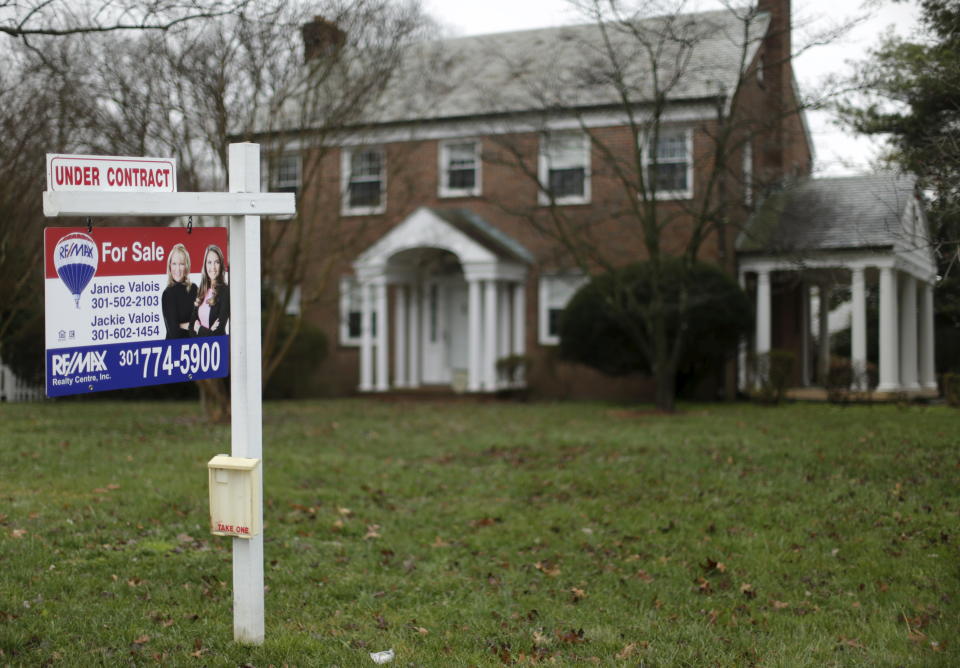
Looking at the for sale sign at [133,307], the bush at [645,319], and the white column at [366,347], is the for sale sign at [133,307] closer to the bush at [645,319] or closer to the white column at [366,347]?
the bush at [645,319]

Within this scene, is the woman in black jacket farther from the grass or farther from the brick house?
the brick house

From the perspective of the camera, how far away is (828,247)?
17875mm

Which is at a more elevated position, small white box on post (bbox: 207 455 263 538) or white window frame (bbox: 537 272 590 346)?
white window frame (bbox: 537 272 590 346)

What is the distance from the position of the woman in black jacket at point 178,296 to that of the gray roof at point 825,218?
13.4 meters

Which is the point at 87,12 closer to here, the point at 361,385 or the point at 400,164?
the point at 400,164

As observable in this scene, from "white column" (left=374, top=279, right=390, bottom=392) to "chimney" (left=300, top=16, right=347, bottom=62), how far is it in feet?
26.0

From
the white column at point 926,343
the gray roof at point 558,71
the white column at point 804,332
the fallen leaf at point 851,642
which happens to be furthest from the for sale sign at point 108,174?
the white column at point 804,332

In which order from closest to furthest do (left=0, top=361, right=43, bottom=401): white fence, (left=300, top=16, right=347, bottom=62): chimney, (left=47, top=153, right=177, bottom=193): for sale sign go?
(left=47, top=153, right=177, bottom=193): for sale sign → (left=300, top=16, right=347, bottom=62): chimney → (left=0, top=361, right=43, bottom=401): white fence

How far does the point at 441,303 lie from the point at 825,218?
337 inches

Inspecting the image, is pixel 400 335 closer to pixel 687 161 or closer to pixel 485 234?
pixel 485 234

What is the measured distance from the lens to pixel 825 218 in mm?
18797

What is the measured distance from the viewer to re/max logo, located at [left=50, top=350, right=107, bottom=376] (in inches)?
169

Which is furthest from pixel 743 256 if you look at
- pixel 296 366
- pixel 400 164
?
pixel 296 366

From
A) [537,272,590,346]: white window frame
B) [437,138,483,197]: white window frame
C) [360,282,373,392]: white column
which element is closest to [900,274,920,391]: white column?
[537,272,590,346]: white window frame
